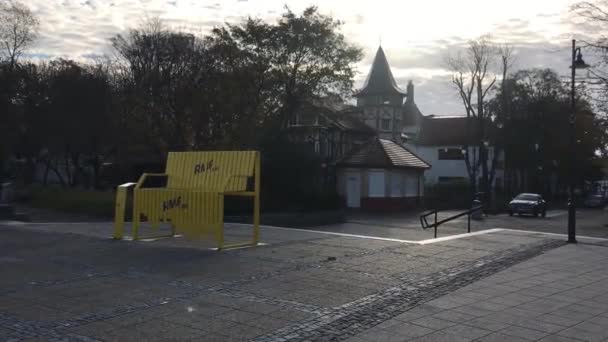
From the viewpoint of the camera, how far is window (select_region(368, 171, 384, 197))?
43406 mm

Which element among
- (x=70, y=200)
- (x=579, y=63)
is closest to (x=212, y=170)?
(x=579, y=63)

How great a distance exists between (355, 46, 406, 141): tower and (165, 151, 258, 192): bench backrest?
190 feet

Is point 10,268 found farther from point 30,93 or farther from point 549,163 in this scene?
point 549,163

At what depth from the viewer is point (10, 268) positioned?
10.7 m

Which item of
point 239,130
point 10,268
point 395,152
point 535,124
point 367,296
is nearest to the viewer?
point 367,296

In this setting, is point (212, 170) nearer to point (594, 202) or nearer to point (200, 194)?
point (200, 194)

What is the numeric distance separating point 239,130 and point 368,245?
17031mm

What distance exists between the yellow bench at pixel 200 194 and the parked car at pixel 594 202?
2466 inches

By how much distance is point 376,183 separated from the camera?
43625 mm

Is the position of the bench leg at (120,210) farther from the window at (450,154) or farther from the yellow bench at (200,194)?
the window at (450,154)

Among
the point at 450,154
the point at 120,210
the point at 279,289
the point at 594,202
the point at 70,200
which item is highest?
the point at 450,154

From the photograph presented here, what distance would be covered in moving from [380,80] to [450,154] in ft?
45.1

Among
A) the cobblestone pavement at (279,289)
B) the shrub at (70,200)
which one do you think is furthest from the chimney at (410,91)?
the cobblestone pavement at (279,289)

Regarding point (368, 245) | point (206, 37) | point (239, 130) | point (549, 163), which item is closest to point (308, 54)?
point (206, 37)
